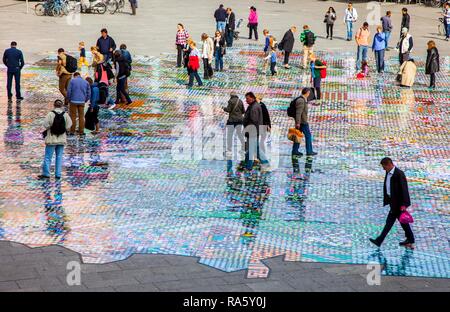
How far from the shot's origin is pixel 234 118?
17297 millimetres

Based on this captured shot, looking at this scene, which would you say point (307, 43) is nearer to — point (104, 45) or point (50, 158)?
point (104, 45)

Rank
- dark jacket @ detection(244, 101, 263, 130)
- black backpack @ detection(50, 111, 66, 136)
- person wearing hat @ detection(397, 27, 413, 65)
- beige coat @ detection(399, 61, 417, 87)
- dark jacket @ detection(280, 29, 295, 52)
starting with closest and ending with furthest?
black backpack @ detection(50, 111, 66, 136) → dark jacket @ detection(244, 101, 263, 130) → beige coat @ detection(399, 61, 417, 87) → person wearing hat @ detection(397, 27, 413, 65) → dark jacket @ detection(280, 29, 295, 52)

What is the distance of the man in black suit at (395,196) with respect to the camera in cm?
1203

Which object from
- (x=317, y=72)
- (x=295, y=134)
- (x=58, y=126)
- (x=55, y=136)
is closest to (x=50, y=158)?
(x=55, y=136)

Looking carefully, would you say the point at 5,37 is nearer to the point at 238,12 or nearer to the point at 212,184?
the point at 238,12

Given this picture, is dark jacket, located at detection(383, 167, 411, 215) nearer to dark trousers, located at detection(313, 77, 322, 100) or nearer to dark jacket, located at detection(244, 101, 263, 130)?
dark jacket, located at detection(244, 101, 263, 130)

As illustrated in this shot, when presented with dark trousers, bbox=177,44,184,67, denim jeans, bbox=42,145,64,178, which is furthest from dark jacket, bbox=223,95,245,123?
dark trousers, bbox=177,44,184,67

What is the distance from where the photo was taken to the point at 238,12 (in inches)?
1667

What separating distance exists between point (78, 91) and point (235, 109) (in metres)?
3.59

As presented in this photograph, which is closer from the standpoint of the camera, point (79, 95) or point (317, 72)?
point (79, 95)

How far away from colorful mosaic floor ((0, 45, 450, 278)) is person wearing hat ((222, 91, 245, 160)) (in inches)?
20.0

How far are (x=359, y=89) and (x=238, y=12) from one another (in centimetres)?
1868

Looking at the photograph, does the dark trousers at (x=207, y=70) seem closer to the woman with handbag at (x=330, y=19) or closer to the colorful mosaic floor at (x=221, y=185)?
the colorful mosaic floor at (x=221, y=185)

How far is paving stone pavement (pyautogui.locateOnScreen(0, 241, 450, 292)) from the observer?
1055 centimetres
